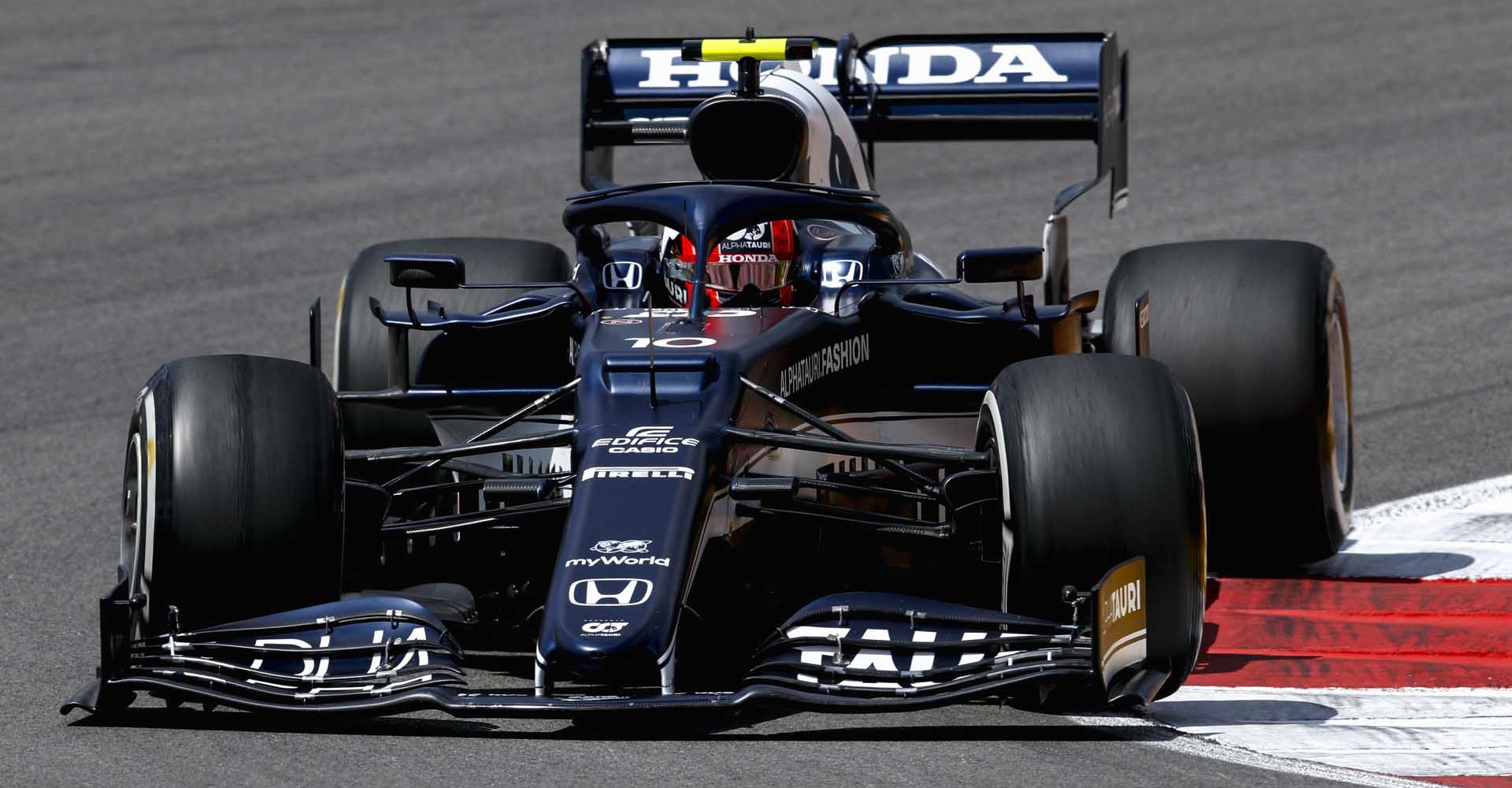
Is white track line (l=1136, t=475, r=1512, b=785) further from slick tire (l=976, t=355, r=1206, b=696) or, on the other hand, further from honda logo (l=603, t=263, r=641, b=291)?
honda logo (l=603, t=263, r=641, b=291)

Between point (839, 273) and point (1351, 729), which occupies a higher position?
point (839, 273)

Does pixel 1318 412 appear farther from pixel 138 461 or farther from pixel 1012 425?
pixel 138 461

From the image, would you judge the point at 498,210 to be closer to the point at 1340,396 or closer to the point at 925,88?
the point at 925,88

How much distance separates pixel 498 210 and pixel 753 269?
8369 millimetres

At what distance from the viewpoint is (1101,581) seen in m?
6.19

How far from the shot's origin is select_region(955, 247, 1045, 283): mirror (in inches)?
292

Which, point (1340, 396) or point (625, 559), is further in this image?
point (1340, 396)

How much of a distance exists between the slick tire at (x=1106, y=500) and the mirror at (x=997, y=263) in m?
0.86

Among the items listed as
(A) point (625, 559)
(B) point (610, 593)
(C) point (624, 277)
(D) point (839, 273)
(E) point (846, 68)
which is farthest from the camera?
(E) point (846, 68)

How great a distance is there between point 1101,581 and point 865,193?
7.23ft

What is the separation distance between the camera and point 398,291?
9445 mm

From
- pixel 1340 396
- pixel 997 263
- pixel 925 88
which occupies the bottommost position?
pixel 1340 396

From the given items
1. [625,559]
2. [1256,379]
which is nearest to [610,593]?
[625,559]

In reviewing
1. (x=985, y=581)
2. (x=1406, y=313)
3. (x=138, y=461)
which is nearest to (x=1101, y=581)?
(x=985, y=581)
